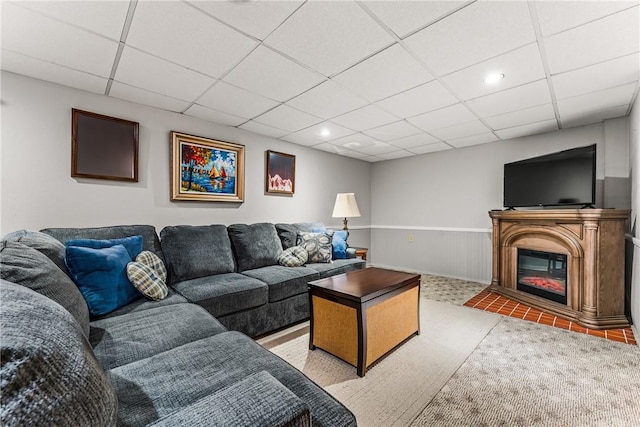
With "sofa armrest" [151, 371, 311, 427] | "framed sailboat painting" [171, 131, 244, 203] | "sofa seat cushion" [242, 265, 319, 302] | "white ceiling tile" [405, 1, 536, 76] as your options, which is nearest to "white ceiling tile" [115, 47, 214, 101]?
"framed sailboat painting" [171, 131, 244, 203]

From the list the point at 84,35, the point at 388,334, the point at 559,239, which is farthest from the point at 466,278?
the point at 84,35

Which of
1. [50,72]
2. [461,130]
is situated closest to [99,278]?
[50,72]

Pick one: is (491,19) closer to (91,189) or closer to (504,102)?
(504,102)

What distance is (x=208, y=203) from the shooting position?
342cm

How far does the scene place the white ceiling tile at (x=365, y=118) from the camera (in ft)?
9.96

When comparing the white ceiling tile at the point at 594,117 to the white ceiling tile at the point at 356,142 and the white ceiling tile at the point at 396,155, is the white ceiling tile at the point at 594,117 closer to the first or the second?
the white ceiling tile at the point at 396,155

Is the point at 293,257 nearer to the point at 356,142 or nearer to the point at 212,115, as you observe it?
the point at 212,115

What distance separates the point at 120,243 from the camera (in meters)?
2.26

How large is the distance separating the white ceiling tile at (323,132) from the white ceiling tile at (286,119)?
145mm

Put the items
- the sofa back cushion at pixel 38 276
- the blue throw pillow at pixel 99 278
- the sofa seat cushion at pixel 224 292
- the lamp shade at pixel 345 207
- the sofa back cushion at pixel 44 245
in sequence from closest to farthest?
the sofa back cushion at pixel 38 276
the sofa back cushion at pixel 44 245
the blue throw pillow at pixel 99 278
the sofa seat cushion at pixel 224 292
the lamp shade at pixel 345 207

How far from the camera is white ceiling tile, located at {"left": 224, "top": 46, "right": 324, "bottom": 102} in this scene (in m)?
2.04

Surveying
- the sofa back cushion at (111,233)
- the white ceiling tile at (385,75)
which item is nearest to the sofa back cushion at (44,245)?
the sofa back cushion at (111,233)

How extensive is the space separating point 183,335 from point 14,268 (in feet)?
2.51

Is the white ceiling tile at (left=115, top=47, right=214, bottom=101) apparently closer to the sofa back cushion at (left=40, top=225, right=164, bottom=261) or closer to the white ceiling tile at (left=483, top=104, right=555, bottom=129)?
the sofa back cushion at (left=40, top=225, right=164, bottom=261)
